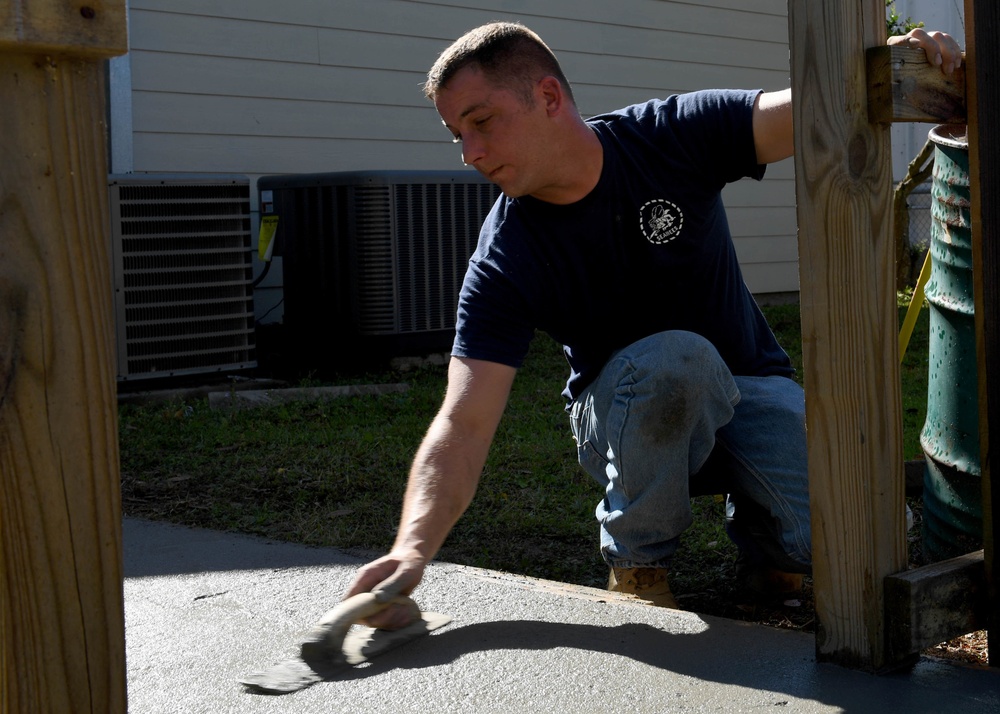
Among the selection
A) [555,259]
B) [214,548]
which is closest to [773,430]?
[555,259]

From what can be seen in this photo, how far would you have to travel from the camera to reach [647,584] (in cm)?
258

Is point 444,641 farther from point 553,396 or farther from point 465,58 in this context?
point 553,396

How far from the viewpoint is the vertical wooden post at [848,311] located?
1864 mm

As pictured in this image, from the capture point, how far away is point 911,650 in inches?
75.4

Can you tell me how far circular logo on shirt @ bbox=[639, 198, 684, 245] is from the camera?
2607 mm

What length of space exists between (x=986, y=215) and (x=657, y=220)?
2.68 feet

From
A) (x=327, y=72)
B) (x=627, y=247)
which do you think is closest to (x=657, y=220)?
(x=627, y=247)

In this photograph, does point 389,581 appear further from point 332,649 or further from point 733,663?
point 733,663

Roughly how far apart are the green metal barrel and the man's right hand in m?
1.43

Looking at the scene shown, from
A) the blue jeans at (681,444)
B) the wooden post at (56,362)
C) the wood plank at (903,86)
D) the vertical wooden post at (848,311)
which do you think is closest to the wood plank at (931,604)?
the vertical wooden post at (848,311)

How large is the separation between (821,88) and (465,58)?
0.94 meters

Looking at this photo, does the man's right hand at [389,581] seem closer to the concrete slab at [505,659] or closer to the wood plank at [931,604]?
the concrete slab at [505,659]

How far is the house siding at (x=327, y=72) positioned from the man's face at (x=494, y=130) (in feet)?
14.0

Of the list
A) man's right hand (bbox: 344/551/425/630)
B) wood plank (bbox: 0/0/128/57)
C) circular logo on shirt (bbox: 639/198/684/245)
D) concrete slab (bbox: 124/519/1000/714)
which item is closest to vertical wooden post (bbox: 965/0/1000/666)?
concrete slab (bbox: 124/519/1000/714)
